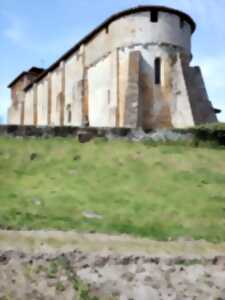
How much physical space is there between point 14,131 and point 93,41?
62.9 feet

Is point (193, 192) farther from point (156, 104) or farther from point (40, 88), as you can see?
point (40, 88)

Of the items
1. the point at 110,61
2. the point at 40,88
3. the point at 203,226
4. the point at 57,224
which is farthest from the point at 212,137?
the point at 40,88

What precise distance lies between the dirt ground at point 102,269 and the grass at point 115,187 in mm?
1109

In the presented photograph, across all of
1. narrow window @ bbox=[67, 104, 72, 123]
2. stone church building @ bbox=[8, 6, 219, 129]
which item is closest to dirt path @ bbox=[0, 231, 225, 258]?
stone church building @ bbox=[8, 6, 219, 129]

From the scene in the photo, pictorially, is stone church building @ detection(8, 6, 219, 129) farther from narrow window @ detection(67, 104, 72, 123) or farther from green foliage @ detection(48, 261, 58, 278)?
green foliage @ detection(48, 261, 58, 278)

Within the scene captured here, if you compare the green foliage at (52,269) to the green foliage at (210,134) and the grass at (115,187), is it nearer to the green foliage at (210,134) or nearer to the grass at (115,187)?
the grass at (115,187)

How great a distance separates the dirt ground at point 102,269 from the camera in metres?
11.9

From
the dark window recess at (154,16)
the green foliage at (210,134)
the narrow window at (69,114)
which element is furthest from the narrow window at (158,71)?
the green foliage at (210,134)

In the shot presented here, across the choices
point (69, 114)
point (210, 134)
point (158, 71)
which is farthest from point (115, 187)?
point (69, 114)

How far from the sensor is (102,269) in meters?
12.8

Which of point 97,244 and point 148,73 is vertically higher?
point 148,73

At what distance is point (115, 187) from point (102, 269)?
6430 mm

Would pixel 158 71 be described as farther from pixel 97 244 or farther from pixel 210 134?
pixel 97 244

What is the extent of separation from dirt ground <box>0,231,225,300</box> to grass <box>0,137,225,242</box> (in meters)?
1.11
